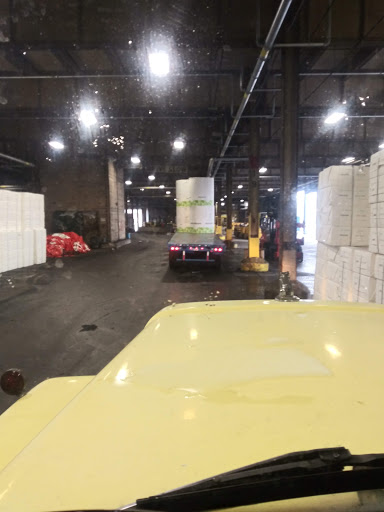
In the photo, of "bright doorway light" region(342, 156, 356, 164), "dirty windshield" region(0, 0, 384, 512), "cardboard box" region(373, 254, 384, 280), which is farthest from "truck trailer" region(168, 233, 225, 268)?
"bright doorway light" region(342, 156, 356, 164)

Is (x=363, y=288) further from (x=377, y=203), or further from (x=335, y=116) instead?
(x=335, y=116)

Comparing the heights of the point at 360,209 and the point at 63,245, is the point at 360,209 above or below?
above

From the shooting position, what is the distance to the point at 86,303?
30.5 ft

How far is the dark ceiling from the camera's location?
8.92m

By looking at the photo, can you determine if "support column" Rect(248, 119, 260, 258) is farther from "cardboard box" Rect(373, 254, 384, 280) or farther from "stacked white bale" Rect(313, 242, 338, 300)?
"cardboard box" Rect(373, 254, 384, 280)

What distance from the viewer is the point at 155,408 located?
1.28 m

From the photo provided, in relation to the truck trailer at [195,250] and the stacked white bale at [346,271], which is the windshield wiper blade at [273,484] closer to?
the stacked white bale at [346,271]

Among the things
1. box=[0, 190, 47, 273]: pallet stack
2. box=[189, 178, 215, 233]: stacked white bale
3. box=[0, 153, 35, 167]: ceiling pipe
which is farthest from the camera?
box=[0, 153, 35, 167]: ceiling pipe

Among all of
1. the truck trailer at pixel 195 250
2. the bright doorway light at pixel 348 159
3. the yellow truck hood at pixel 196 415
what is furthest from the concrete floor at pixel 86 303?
the bright doorway light at pixel 348 159

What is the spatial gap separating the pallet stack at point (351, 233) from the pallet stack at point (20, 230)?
11284 millimetres

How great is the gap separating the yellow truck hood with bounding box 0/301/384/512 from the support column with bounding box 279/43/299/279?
7.90 meters

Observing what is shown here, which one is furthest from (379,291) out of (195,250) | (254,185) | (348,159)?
(348,159)

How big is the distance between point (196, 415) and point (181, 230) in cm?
1712

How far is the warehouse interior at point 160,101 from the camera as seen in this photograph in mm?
7992
